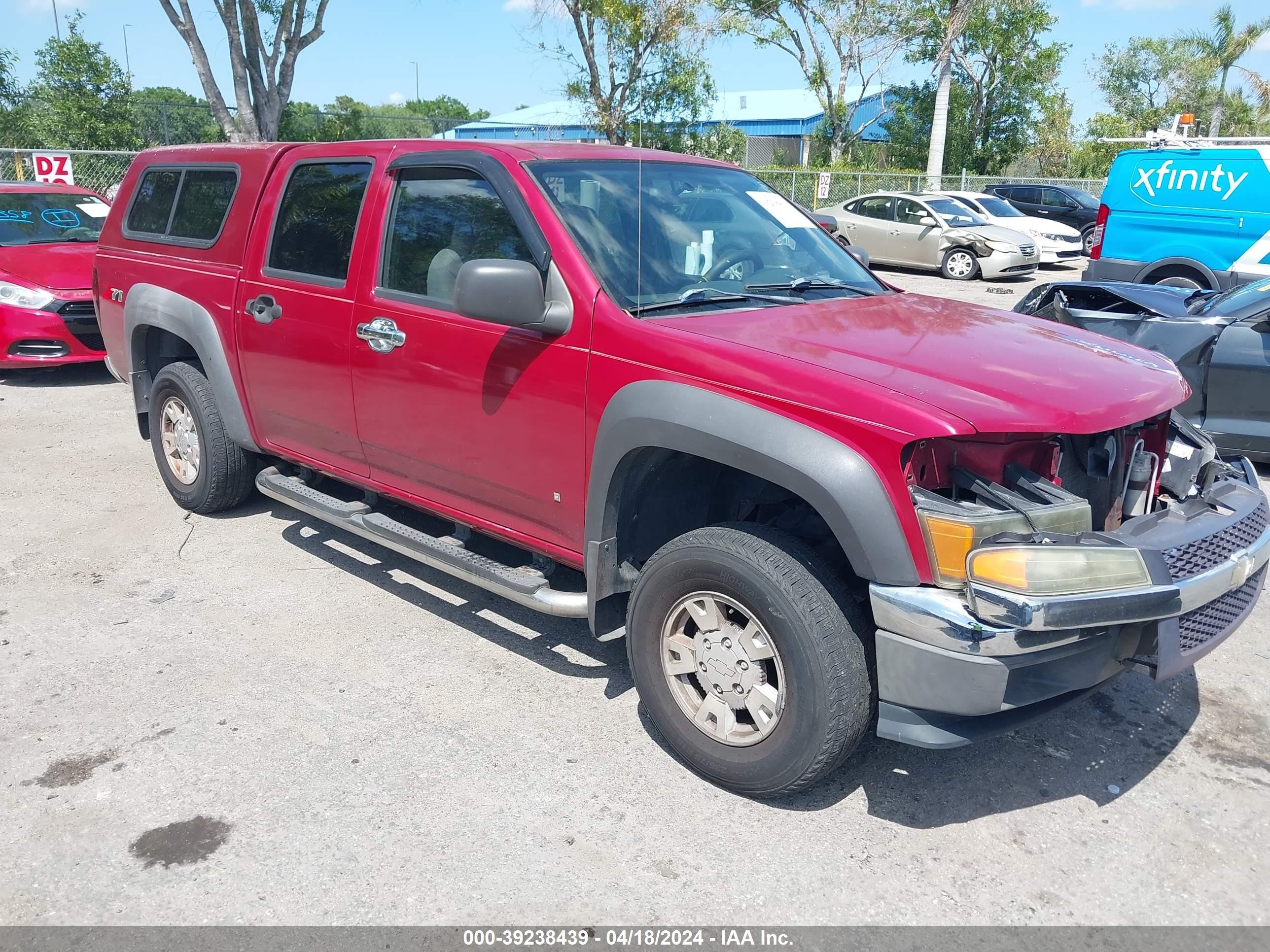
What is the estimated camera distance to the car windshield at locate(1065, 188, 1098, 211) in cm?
2375

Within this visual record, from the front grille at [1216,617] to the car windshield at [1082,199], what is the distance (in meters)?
23.0

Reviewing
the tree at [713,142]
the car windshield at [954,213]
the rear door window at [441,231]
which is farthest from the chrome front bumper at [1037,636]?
the tree at [713,142]

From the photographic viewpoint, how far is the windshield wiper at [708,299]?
3.47 m

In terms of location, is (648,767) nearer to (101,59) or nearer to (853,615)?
(853,615)

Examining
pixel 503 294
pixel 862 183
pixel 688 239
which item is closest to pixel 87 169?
pixel 688 239

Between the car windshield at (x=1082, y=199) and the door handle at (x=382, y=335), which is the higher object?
the car windshield at (x=1082, y=199)

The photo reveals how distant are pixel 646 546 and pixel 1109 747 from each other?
1774 millimetres

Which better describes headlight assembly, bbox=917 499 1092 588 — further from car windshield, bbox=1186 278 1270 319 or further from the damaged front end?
car windshield, bbox=1186 278 1270 319

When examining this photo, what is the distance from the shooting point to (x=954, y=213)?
1916 cm

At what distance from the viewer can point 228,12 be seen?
17.7 metres

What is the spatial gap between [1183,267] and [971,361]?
10121 millimetres

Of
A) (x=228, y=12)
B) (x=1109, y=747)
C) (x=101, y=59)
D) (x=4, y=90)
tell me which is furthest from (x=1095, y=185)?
(x=1109, y=747)

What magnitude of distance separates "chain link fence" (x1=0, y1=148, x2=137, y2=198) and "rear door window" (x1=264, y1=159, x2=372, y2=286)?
42.2 feet

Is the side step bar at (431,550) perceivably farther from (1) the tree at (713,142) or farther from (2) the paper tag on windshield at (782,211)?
(1) the tree at (713,142)
